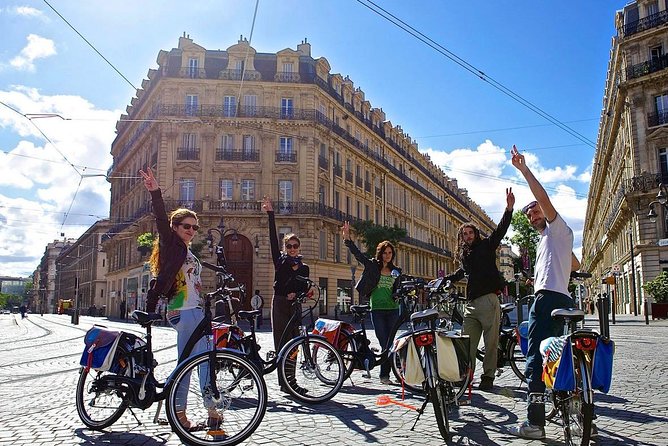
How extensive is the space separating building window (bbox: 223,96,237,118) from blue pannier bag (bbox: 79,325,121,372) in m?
34.2

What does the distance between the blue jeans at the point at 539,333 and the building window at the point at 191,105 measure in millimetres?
35629

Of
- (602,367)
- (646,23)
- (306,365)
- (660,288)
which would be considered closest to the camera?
(602,367)

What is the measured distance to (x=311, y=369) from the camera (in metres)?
6.10

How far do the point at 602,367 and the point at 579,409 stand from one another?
33 cm

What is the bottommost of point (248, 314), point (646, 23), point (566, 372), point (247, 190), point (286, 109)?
point (566, 372)

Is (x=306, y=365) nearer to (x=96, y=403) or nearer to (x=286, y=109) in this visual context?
(x=96, y=403)

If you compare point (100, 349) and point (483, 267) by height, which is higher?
point (483, 267)

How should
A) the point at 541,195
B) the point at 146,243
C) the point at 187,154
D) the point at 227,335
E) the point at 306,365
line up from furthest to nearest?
1. the point at 187,154
2. the point at 146,243
3. the point at 306,365
4. the point at 227,335
5. the point at 541,195

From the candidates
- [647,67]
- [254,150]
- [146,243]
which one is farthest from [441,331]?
[647,67]

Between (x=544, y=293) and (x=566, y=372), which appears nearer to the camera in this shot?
(x=566, y=372)

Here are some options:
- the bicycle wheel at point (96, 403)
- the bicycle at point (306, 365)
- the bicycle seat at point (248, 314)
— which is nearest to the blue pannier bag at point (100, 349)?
the bicycle wheel at point (96, 403)

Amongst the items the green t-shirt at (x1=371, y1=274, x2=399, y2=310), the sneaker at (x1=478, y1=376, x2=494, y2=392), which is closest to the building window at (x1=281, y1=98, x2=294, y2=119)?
the green t-shirt at (x1=371, y1=274, x2=399, y2=310)

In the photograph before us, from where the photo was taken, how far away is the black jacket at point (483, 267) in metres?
6.06

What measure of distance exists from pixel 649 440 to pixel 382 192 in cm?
4744
